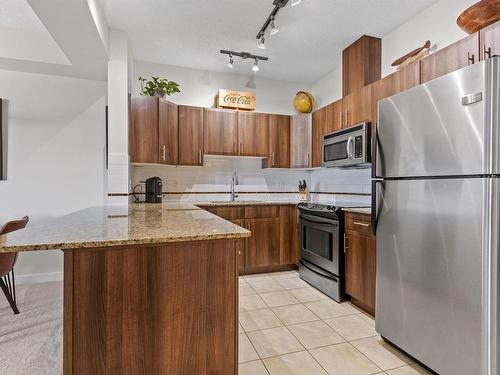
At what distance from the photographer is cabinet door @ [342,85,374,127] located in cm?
269

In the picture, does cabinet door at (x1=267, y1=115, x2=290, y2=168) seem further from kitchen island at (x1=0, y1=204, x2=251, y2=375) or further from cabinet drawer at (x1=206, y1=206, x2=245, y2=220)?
kitchen island at (x1=0, y1=204, x2=251, y2=375)

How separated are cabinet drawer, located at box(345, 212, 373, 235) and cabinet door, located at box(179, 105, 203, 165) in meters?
1.89

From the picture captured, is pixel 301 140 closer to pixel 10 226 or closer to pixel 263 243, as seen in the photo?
pixel 263 243

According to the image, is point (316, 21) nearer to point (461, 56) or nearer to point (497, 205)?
point (461, 56)

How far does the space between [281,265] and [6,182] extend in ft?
10.9

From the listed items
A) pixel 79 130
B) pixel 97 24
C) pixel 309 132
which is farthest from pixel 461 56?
pixel 79 130

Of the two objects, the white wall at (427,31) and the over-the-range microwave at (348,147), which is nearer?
the white wall at (427,31)

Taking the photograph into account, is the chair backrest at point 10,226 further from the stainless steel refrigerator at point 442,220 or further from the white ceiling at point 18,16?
the stainless steel refrigerator at point 442,220

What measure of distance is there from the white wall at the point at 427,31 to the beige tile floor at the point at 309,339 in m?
2.48

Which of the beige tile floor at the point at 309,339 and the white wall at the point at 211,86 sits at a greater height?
the white wall at the point at 211,86

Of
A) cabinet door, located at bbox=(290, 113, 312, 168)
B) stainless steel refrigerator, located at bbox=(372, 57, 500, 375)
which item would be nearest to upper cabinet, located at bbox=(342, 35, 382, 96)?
cabinet door, located at bbox=(290, 113, 312, 168)

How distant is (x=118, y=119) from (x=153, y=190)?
2.86 ft

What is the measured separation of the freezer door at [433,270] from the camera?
144cm

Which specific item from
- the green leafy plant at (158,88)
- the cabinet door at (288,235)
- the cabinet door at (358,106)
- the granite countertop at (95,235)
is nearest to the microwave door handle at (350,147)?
the cabinet door at (358,106)
